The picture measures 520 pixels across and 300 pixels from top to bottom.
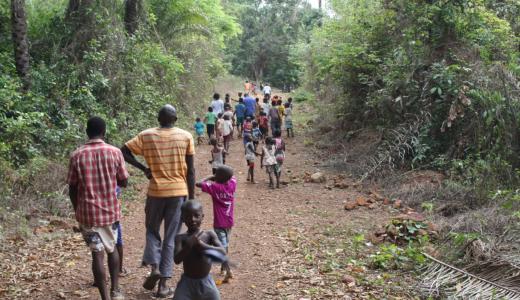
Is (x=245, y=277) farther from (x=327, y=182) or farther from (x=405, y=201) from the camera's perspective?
(x=327, y=182)

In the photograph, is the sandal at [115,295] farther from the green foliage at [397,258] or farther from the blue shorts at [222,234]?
the green foliage at [397,258]

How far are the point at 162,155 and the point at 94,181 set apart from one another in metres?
0.73

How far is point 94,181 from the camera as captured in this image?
4.40m

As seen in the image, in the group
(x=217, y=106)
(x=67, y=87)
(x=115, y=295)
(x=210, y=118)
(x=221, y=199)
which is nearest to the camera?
(x=115, y=295)

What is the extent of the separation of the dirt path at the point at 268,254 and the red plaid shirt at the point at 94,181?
1156mm

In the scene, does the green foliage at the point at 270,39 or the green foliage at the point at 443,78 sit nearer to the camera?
the green foliage at the point at 443,78

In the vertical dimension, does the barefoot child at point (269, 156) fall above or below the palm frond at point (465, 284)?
above

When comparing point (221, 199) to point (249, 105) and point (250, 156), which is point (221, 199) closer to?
point (250, 156)

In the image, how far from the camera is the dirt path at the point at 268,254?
5496mm

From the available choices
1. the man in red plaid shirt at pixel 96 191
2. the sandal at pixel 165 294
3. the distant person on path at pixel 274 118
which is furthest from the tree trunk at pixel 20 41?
the distant person on path at pixel 274 118

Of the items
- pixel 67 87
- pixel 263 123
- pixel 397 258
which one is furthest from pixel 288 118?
pixel 397 258

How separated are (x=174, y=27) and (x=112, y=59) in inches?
277

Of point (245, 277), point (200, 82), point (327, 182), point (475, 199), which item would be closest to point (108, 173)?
point (245, 277)

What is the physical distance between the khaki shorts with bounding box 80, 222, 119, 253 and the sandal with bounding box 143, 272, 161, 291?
630mm
